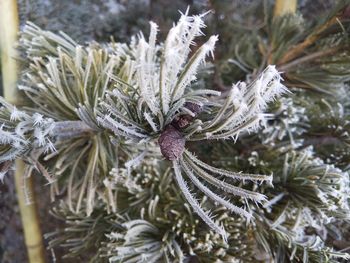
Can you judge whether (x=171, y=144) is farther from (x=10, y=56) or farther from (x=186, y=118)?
(x=10, y=56)

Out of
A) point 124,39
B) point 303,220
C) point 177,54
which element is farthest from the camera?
point 124,39

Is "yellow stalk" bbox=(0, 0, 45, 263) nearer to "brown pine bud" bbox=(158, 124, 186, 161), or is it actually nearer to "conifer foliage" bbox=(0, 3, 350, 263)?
"conifer foliage" bbox=(0, 3, 350, 263)

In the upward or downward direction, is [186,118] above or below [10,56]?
below

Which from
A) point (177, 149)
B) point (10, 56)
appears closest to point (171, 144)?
point (177, 149)

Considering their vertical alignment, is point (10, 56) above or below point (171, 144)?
above

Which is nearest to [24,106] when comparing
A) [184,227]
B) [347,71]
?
[184,227]

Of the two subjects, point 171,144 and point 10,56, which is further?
point 10,56

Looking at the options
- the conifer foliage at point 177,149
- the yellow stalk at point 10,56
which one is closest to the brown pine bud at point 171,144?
the conifer foliage at point 177,149

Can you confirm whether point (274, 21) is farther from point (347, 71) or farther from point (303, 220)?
point (303, 220)
